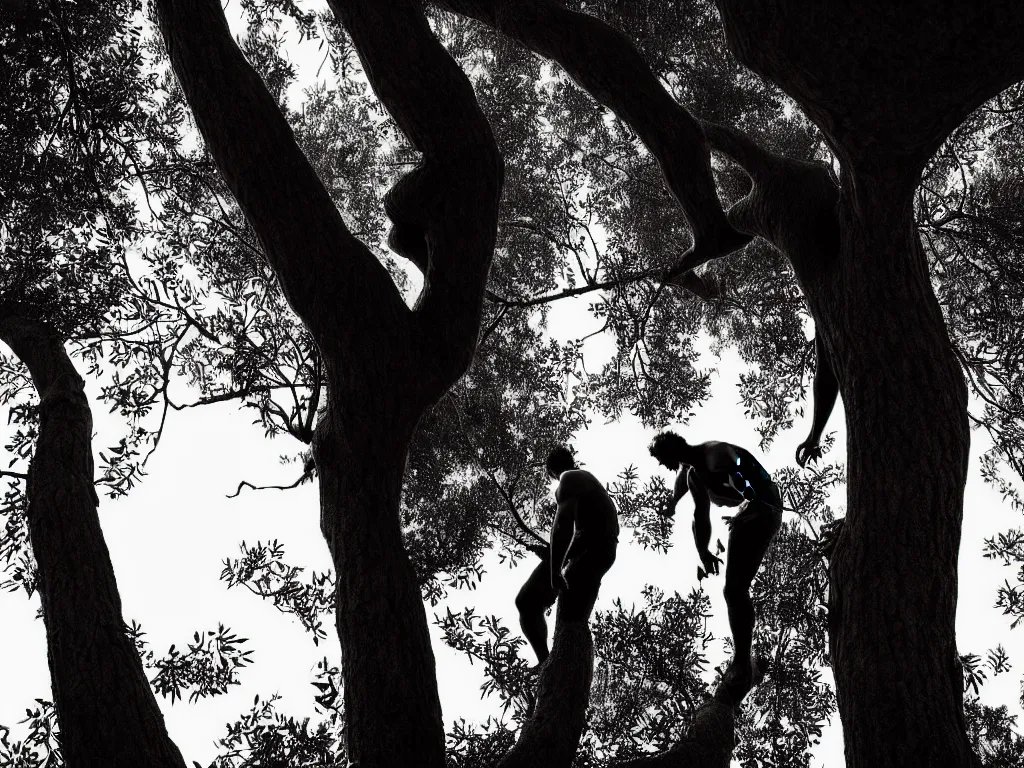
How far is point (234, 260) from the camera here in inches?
347

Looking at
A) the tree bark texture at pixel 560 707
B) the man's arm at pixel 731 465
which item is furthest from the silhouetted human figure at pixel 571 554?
the man's arm at pixel 731 465

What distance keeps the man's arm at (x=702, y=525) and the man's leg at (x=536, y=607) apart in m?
1.08

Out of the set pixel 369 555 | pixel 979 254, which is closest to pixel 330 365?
pixel 369 555

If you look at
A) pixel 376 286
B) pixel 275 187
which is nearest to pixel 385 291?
pixel 376 286

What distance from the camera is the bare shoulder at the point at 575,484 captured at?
5430mm

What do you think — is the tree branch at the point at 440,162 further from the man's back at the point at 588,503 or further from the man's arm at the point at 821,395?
the man's arm at the point at 821,395

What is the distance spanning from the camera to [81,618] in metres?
3.93

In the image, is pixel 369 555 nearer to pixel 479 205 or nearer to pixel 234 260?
pixel 479 205

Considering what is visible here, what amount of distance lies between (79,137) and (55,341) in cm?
199

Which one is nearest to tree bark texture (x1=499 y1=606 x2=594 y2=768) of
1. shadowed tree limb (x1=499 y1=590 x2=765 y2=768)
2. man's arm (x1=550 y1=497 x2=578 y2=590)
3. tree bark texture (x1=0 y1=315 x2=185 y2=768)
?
shadowed tree limb (x1=499 y1=590 x2=765 y2=768)

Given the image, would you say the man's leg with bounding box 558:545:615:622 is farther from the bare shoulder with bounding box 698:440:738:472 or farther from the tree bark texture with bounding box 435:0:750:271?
the tree bark texture with bounding box 435:0:750:271

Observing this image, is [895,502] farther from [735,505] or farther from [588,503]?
[588,503]

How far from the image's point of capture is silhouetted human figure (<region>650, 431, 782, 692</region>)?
5230mm

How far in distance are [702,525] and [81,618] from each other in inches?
145
